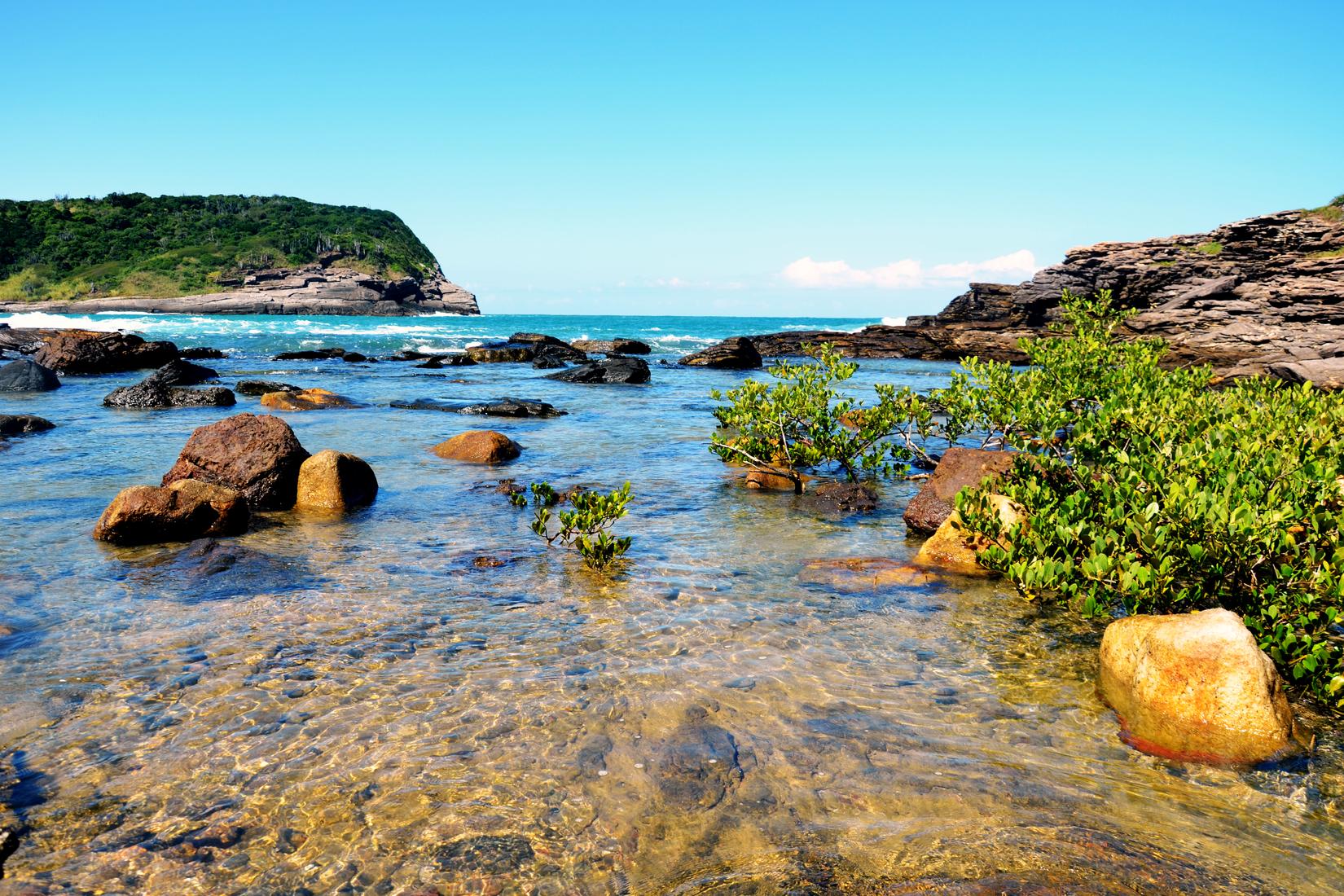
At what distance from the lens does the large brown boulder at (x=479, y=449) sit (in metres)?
15.2

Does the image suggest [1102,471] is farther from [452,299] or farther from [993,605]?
[452,299]

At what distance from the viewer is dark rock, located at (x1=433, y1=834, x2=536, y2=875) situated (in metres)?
3.71

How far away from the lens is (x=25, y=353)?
39.2 m

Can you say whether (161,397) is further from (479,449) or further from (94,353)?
(479,449)

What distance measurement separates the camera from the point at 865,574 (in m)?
8.44

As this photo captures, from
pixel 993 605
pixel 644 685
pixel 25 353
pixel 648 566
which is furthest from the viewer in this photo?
pixel 25 353

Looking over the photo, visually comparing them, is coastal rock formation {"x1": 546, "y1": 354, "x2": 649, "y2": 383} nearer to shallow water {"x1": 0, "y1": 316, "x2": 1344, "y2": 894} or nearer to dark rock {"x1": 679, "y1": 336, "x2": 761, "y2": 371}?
dark rock {"x1": 679, "y1": 336, "x2": 761, "y2": 371}

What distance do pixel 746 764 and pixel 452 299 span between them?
14814 cm

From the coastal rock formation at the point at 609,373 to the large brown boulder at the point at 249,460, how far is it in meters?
22.1

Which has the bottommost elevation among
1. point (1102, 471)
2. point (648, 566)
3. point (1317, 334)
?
point (648, 566)

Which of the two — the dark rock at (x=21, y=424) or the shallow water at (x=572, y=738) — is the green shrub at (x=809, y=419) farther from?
the dark rock at (x=21, y=424)

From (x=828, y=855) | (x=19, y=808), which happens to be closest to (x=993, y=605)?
(x=828, y=855)

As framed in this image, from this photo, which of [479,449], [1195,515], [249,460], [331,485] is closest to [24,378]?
[479,449]

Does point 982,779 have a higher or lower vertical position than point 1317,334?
lower
